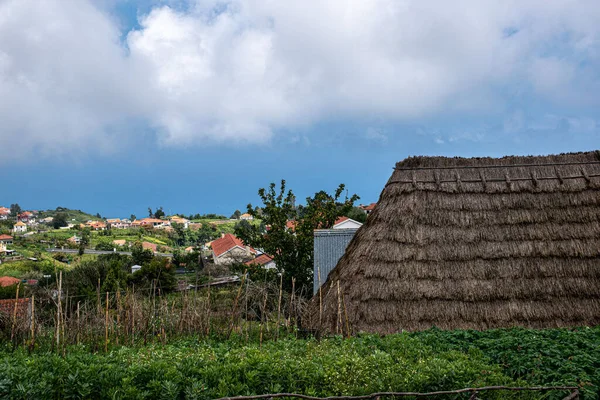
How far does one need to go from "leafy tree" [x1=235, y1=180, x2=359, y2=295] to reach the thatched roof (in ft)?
25.2

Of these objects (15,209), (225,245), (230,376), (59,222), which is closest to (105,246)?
(225,245)

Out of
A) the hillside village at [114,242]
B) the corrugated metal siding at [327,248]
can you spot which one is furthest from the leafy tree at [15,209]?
the corrugated metal siding at [327,248]

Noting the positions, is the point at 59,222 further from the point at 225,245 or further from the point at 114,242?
the point at 225,245

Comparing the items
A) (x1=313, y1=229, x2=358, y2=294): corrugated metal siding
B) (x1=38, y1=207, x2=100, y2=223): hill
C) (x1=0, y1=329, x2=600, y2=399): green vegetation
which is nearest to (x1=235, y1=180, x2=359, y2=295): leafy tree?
(x1=313, y1=229, x2=358, y2=294): corrugated metal siding

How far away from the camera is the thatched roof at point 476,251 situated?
7457mm

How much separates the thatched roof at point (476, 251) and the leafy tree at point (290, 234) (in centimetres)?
768

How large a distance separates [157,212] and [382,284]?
97989 mm

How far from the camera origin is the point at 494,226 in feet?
27.0

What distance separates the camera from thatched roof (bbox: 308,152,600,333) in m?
7.46

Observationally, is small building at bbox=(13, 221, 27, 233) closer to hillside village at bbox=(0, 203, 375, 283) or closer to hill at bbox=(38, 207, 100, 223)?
hillside village at bbox=(0, 203, 375, 283)

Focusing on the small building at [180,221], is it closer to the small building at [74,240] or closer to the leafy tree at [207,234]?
the leafy tree at [207,234]

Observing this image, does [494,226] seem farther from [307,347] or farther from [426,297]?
[307,347]

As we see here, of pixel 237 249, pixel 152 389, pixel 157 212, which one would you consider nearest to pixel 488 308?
pixel 152 389

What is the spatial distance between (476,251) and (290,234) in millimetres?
9731
